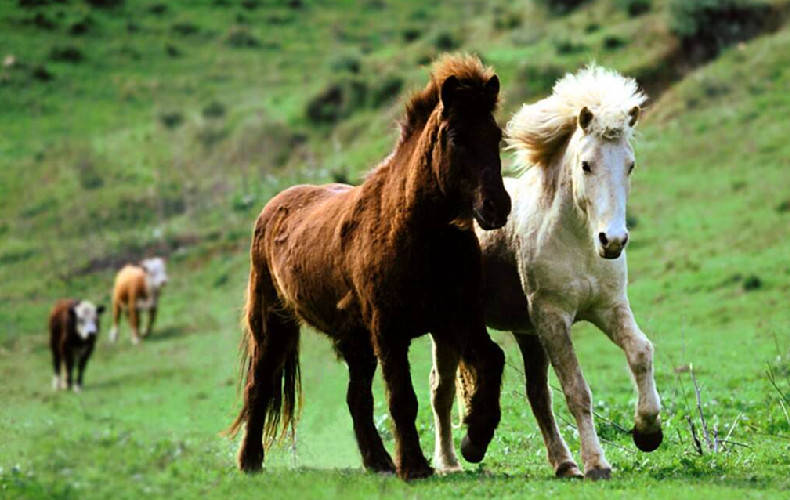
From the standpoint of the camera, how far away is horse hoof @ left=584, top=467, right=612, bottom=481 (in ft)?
Result: 27.5

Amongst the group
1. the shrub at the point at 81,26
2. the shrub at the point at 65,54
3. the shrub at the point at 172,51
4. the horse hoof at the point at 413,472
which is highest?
the horse hoof at the point at 413,472

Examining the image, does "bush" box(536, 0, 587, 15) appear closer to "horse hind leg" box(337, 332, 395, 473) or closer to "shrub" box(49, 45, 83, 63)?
"shrub" box(49, 45, 83, 63)

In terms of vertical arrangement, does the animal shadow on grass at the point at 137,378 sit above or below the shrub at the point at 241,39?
above

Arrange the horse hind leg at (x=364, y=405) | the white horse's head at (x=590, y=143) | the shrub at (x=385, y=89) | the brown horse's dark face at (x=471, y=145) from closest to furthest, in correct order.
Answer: the brown horse's dark face at (x=471, y=145), the white horse's head at (x=590, y=143), the horse hind leg at (x=364, y=405), the shrub at (x=385, y=89)

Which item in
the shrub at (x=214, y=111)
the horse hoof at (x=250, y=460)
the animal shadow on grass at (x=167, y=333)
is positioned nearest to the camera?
the horse hoof at (x=250, y=460)

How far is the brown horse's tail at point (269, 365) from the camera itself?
1053 cm

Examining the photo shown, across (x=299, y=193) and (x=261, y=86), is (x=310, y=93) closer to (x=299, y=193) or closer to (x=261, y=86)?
(x=261, y=86)

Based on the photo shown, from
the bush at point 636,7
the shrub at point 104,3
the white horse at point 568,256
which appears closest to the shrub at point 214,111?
the shrub at point 104,3

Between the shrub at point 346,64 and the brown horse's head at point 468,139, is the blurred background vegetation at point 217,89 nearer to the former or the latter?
the shrub at point 346,64

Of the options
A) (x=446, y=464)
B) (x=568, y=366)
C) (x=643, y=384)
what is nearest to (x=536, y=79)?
(x=446, y=464)

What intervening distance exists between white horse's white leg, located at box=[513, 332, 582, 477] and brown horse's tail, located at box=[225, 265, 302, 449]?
6.93 ft

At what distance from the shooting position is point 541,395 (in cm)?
953

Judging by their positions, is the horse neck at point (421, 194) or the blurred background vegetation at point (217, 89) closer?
the horse neck at point (421, 194)

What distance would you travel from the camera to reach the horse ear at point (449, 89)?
8195 mm
